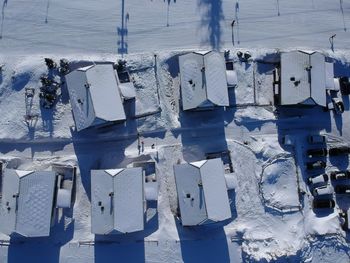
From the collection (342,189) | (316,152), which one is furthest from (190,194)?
(342,189)

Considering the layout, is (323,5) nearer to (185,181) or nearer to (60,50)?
(185,181)

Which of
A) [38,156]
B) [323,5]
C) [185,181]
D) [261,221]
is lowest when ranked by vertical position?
[261,221]

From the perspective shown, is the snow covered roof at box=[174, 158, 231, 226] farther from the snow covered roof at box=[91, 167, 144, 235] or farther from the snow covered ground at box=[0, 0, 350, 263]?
the snow covered roof at box=[91, 167, 144, 235]

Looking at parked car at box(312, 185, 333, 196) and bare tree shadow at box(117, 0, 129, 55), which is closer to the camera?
parked car at box(312, 185, 333, 196)

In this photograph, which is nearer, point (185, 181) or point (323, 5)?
point (185, 181)

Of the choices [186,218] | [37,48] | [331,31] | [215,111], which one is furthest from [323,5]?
[37,48]

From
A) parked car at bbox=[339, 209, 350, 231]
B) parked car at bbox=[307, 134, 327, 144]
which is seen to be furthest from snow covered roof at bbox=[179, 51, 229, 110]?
parked car at bbox=[339, 209, 350, 231]
